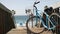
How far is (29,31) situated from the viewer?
7738mm

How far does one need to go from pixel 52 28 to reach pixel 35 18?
0.99m

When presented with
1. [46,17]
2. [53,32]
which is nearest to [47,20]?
Result: [46,17]

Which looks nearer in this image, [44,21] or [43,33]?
[43,33]

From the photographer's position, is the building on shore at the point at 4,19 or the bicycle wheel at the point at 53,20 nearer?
the bicycle wheel at the point at 53,20

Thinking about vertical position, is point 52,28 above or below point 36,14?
below

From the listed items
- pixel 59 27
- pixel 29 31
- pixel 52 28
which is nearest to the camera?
pixel 59 27

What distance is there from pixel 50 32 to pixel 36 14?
960mm

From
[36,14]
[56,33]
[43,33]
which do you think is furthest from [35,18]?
[56,33]

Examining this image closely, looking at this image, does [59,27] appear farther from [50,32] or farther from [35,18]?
[35,18]

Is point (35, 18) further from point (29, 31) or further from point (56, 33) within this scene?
point (56, 33)

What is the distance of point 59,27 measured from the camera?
22.1ft

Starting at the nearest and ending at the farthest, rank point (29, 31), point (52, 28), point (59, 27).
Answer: point (59, 27) → point (52, 28) → point (29, 31)

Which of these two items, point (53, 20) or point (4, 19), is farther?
point (4, 19)

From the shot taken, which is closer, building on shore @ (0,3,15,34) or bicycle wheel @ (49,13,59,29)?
bicycle wheel @ (49,13,59,29)
